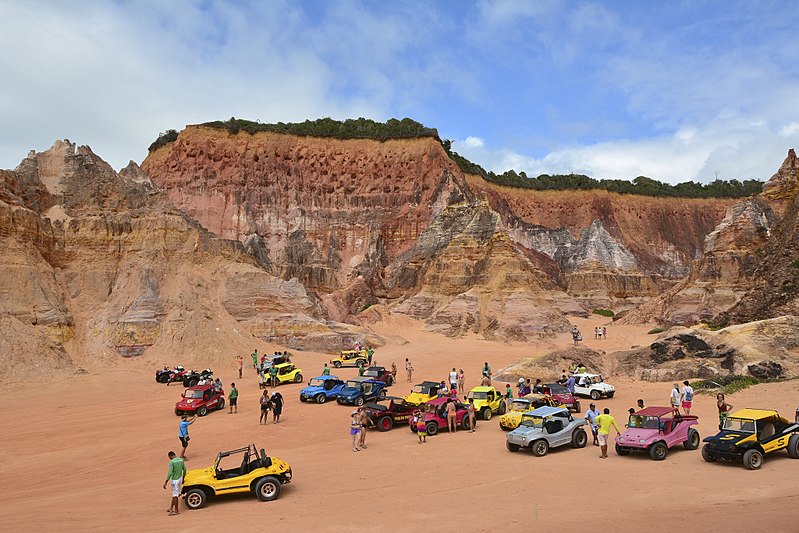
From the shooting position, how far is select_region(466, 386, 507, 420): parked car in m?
19.7

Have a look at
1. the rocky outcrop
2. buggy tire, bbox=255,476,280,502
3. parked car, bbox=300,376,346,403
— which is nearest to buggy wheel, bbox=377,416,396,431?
parked car, bbox=300,376,346,403

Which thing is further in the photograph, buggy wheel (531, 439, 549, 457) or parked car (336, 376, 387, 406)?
parked car (336, 376, 387, 406)

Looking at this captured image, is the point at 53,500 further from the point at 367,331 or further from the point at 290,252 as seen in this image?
the point at 290,252

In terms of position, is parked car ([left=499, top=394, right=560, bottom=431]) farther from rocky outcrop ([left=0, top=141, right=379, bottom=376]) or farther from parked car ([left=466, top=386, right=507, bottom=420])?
rocky outcrop ([left=0, top=141, right=379, bottom=376])

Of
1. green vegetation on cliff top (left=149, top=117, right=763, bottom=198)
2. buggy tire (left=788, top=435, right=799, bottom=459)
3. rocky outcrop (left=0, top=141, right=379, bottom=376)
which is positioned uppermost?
green vegetation on cliff top (left=149, top=117, right=763, bottom=198)

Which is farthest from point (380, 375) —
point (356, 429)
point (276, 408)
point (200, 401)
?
point (356, 429)

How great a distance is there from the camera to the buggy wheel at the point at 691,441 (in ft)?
45.5

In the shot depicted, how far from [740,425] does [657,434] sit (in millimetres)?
1747

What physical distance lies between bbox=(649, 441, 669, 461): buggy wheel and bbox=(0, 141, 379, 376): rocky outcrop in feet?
82.1

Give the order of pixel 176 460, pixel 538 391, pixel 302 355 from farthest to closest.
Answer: pixel 302 355, pixel 538 391, pixel 176 460

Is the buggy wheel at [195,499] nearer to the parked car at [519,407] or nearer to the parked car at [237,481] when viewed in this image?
the parked car at [237,481]

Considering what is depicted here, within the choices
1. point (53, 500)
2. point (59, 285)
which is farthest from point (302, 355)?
point (53, 500)

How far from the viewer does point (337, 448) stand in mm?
15695

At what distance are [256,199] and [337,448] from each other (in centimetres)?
5647
